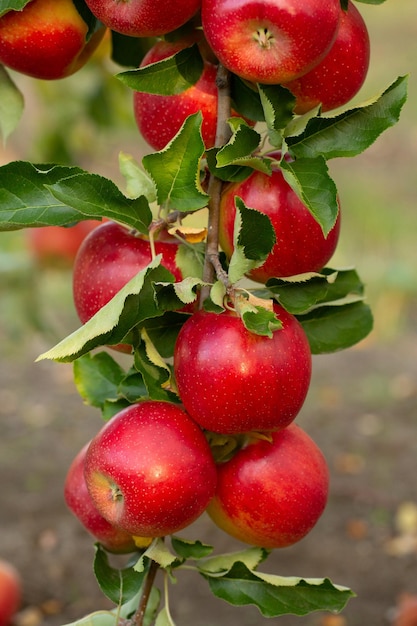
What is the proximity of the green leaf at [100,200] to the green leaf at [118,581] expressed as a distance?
330 millimetres

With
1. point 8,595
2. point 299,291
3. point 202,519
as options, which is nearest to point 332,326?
point 299,291

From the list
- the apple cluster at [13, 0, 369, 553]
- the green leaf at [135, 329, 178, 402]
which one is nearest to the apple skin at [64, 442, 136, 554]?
the apple cluster at [13, 0, 369, 553]

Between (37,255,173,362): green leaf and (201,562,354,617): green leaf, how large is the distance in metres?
0.29

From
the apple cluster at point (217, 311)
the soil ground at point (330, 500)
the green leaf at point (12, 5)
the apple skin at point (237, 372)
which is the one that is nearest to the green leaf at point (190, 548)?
the apple cluster at point (217, 311)

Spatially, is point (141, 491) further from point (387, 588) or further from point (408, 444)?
point (408, 444)

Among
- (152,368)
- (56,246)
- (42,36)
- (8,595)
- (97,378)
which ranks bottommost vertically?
(8,595)

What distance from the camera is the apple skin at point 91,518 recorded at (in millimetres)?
837

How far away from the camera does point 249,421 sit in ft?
2.31

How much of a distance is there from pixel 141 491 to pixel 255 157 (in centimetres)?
29

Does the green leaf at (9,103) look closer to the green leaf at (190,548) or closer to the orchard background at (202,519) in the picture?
the green leaf at (190,548)

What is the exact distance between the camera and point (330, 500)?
7.43 ft

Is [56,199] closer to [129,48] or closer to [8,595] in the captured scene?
[129,48]

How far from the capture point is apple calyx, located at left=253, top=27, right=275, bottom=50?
0.66m

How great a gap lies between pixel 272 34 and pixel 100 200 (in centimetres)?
19
